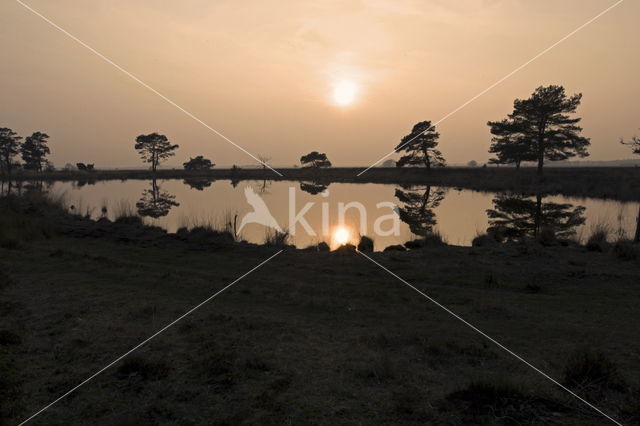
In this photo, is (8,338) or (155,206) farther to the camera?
(155,206)

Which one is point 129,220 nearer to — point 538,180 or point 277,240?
point 277,240

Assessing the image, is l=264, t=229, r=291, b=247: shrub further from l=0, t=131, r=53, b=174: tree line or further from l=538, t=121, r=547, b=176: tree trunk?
l=0, t=131, r=53, b=174: tree line

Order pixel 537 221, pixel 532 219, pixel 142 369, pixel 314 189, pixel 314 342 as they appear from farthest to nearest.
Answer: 1. pixel 314 189
2. pixel 532 219
3. pixel 537 221
4. pixel 314 342
5. pixel 142 369

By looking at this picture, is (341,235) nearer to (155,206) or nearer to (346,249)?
(346,249)

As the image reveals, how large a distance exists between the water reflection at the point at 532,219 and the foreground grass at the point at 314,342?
22.2 feet

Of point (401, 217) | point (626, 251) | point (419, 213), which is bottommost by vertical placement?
point (626, 251)

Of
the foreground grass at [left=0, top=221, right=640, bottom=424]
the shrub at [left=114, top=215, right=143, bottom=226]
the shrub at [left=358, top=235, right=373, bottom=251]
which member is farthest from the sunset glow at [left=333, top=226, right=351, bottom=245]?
the shrub at [left=114, top=215, right=143, bottom=226]

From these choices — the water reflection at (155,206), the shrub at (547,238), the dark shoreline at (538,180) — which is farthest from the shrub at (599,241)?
the water reflection at (155,206)

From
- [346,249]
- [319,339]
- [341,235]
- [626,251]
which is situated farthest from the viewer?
[341,235]

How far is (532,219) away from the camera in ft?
70.5

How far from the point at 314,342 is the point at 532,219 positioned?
65.5 feet

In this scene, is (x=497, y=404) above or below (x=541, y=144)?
below

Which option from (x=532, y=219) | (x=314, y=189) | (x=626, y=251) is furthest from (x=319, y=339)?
(x=314, y=189)

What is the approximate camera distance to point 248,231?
18.3 meters
